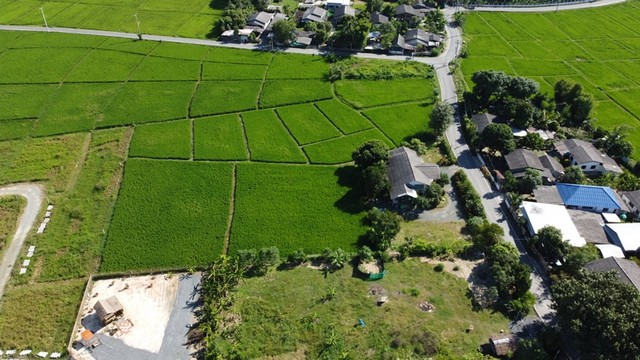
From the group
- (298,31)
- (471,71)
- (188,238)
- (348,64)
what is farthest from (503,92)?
(188,238)

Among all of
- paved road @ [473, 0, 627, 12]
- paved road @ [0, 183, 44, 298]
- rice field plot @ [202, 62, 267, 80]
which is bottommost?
paved road @ [0, 183, 44, 298]

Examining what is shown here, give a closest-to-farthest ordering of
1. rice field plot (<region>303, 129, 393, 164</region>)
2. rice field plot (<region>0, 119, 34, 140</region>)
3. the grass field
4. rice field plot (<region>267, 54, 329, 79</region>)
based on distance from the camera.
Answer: rice field plot (<region>303, 129, 393, 164</region>)
rice field plot (<region>0, 119, 34, 140</region>)
rice field plot (<region>267, 54, 329, 79</region>)
the grass field

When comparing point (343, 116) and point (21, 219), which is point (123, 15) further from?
point (21, 219)

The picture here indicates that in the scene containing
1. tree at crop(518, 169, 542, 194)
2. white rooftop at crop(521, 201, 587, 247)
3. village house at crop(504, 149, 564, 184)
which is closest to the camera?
white rooftop at crop(521, 201, 587, 247)

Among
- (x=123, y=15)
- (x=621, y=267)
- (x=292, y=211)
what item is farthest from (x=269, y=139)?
(x=123, y=15)

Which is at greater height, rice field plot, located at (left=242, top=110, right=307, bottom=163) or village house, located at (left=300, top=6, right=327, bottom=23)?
village house, located at (left=300, top=6, right=327, bottom=23)

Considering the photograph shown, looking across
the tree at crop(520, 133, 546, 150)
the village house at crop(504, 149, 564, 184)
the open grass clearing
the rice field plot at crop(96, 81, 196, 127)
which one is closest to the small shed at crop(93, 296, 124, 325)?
the open grass clearing

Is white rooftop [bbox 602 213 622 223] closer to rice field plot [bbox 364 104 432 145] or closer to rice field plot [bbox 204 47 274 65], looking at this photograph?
rice field plot [bbox 364 104 432 145]

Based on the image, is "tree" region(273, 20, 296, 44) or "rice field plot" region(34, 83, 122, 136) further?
"tree" region(273, 20, 296, 44)

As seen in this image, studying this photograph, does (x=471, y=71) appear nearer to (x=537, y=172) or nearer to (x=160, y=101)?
(x=537, y=172)
